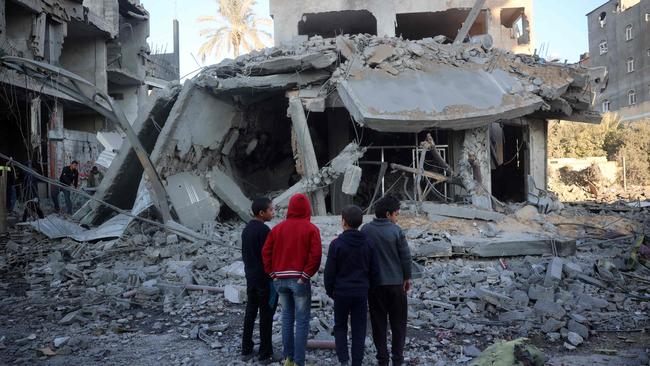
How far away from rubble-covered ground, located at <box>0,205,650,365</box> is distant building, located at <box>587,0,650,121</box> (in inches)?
1149

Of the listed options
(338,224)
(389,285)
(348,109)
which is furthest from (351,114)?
(389,285)

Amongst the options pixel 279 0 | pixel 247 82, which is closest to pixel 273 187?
pixel 247 82

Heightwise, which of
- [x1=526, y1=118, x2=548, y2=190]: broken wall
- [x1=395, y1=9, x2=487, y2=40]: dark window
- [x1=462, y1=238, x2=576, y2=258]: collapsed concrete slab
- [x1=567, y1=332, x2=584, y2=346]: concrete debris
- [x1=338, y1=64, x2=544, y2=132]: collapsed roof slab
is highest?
[x1=395, y1=9, x2=487, y2=40]: dark window

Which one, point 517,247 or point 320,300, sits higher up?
point 517,247

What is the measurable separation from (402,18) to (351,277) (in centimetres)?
1883

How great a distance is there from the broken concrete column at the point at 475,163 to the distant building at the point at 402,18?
383 inches

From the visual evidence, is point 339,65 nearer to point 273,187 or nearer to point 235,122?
point 235,122

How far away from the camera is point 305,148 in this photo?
10109 millimetres

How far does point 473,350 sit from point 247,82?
7482 millimetres

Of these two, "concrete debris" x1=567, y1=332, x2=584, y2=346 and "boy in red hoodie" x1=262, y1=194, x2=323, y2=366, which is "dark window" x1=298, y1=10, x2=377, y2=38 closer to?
"concrete debris" x1=567, y1=332, x2=584, y2=346

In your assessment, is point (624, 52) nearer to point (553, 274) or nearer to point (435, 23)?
point (435, 23)

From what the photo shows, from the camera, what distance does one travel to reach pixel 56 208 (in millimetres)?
13062

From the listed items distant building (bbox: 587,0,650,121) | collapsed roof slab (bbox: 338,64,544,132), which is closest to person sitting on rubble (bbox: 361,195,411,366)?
collapsed roof slab (bbox: 338,64,544,132)

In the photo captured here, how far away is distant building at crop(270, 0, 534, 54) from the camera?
19.3 m
